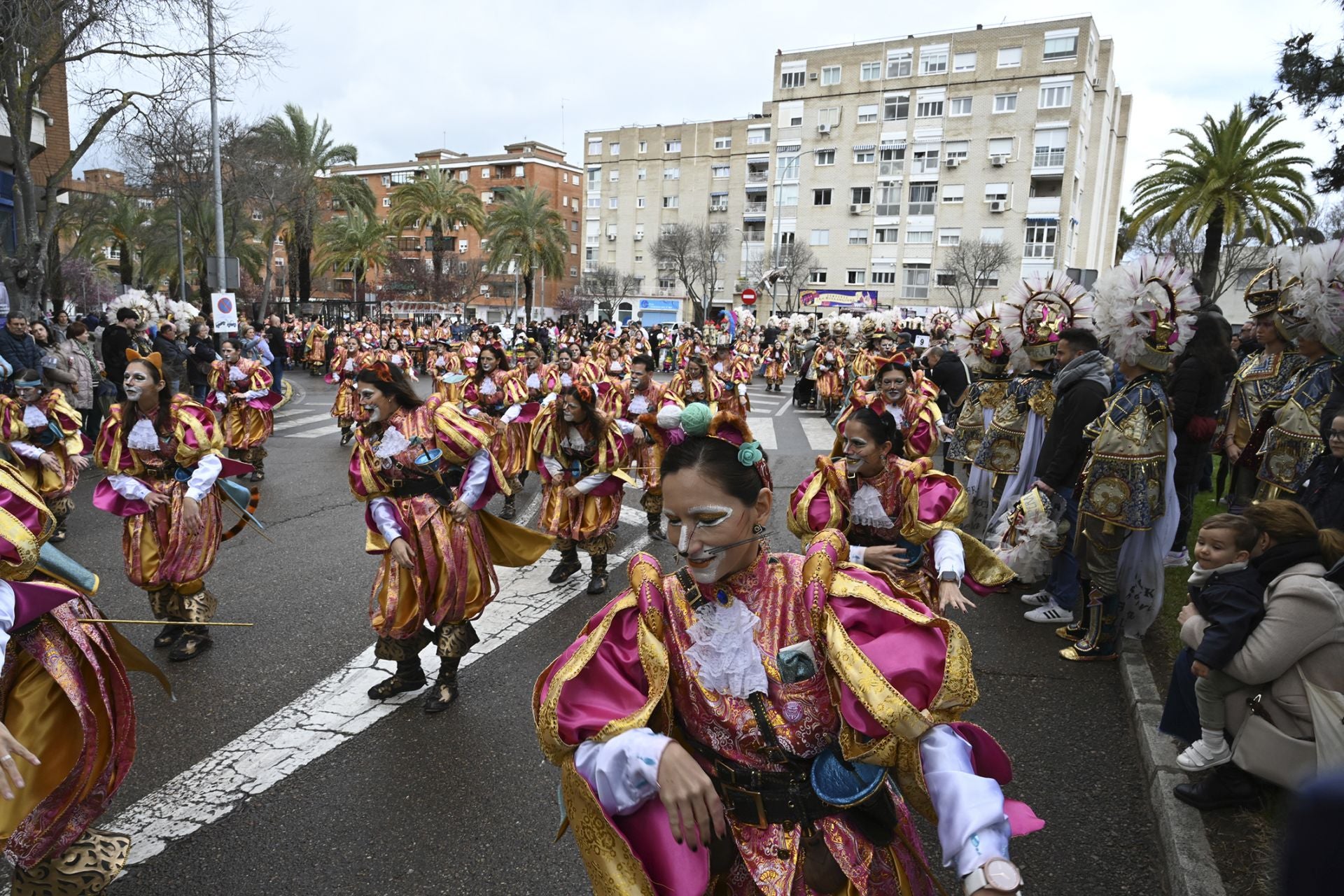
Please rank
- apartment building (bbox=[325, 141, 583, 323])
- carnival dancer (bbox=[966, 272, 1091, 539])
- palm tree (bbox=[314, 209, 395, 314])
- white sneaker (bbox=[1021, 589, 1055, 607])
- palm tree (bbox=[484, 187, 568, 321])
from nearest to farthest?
white sneaker (bbox=[1021, 589, 1055, 607]) → carnival dancer (bbox=[966, 272, 1091, 539]) → palm tree (bbox=[314, 209, 395, 314]) → palm tree (bbox=[484, 187, 568, 321]) → apartment building (bbox=[325, 141, 583, 323])

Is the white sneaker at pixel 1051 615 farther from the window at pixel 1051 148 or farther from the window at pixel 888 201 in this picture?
the window at pixel 888 201

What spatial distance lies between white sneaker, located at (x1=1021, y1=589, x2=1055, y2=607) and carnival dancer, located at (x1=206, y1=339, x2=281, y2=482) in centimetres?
924

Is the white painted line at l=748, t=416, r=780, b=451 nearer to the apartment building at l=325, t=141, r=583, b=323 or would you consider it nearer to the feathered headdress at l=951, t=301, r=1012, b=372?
the feathered headdress at l=951, t=301, r=1012, b=372

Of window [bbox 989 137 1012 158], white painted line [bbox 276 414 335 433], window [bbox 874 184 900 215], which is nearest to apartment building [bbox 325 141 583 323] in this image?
window [bbox 874 184 900 215]

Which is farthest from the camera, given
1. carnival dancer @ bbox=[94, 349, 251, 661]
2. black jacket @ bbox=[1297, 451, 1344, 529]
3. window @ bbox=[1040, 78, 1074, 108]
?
window @ bbox=[1040, 78, 1074, 108]

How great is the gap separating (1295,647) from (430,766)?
3.80 metres

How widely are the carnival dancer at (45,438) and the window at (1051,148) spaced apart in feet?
176

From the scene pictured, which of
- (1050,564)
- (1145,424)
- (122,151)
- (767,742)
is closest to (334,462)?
(1050,564)

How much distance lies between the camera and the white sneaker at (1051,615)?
6.21m

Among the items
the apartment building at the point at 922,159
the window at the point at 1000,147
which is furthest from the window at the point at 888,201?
the window at the point at 1000,147

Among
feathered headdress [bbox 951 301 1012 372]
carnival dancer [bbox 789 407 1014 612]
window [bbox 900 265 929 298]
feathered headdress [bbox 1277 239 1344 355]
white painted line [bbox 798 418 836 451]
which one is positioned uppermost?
window [bbox 900 265 929 298]

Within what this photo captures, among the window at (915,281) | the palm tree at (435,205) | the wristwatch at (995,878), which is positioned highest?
the palm tree at (435,205)

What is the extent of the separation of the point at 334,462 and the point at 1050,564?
975cm

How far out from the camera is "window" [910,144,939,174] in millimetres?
53531
